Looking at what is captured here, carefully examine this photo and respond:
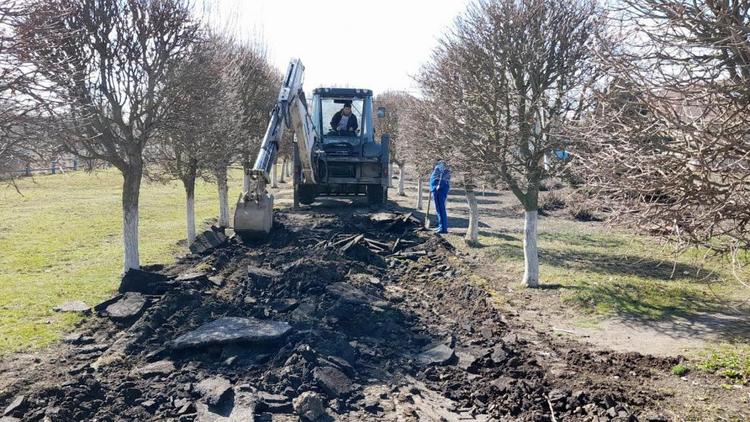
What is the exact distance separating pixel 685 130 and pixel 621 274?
23.5 ft

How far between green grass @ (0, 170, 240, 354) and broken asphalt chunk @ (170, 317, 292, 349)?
71.1 inches

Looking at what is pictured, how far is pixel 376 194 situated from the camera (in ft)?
62.3

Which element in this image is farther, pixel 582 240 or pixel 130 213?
pixel 582 240

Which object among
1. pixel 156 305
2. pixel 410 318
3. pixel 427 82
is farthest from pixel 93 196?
pixel 410 318

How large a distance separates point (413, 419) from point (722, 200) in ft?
9.61

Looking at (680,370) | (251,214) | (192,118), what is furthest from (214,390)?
(192,118)

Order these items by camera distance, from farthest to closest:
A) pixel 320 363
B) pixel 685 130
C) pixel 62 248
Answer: pixel 62 248, pixel 320 363, pixel 685 130

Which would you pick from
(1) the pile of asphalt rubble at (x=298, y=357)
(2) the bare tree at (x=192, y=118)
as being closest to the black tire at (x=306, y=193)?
(2) the bare tree at (x=192, y=118)

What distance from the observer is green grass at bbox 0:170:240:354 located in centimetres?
781

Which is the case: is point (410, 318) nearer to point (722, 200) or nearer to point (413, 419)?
point (413, 419)

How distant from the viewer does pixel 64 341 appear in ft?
22.9

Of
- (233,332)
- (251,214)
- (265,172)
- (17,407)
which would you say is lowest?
(17,407)

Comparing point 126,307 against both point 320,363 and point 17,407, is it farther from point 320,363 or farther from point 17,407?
point 320,363

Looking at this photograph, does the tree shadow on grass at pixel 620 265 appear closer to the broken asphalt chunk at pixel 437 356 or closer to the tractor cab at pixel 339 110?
the broken asphalt chunk at pixel 437 356
